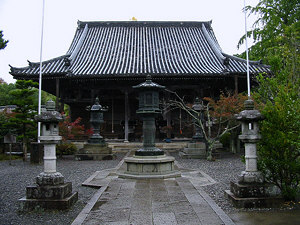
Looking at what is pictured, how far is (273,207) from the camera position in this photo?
5004 mm

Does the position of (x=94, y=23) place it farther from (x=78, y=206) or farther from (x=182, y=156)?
(x=78, y=206)

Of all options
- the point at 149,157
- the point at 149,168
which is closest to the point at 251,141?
the point at 149,168

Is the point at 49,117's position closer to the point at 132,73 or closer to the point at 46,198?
the point at 46,198

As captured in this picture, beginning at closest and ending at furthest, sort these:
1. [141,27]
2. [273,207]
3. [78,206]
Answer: [273,207]
[78,206]
[141,27]

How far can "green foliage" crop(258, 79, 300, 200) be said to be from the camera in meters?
5.00

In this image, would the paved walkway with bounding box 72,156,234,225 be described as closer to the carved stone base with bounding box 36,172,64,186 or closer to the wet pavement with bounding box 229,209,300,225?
the wet pavement with bounding box 229,209,300,225

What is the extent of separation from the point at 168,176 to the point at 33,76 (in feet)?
41.6

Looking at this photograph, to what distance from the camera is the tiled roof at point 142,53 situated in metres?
17.3

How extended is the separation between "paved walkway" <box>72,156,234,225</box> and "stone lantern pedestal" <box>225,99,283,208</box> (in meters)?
0.55

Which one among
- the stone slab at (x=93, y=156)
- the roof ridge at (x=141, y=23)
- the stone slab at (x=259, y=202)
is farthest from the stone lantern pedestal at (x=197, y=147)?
the roof ridge at (x=141, y=23)

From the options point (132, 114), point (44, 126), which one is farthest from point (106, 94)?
point (44, 126)

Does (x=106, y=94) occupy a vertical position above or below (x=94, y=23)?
below

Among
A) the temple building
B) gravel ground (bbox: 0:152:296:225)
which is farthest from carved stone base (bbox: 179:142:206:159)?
the temple building

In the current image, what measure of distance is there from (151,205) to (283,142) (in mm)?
2821
